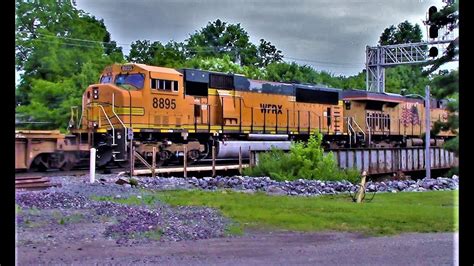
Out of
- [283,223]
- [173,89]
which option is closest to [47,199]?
[283,223]

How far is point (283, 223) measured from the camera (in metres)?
6.62

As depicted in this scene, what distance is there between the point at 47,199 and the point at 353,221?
13.6 ft

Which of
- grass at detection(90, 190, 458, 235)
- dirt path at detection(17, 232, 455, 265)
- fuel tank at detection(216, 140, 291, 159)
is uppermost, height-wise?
fuel tank at detection(216, 140, 291, 159)

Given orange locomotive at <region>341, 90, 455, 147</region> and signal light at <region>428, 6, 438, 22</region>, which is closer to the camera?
signal light at <region>428, 6, 438, 22</region>

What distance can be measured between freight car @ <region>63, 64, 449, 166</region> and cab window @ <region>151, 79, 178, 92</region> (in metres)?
0.03

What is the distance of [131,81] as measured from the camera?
55.0 feet

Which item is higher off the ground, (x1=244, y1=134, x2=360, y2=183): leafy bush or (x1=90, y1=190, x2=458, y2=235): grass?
(x1=244, y1=134, x2=360, y2=183): leafy bush

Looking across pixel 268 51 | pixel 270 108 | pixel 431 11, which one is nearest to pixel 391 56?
pixel 268 51

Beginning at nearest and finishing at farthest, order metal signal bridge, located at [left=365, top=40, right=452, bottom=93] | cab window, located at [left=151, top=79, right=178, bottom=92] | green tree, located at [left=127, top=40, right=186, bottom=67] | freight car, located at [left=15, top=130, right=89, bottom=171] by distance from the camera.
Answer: metal signal bridge, located at [left=365, top=40, right=452, bottom=93], freight car, located at [left=15, top=130, right=89, bottom=171], green tree, located at [left=127, top=40, right=186, bottom=67], cab window, located at [left=151, top=79, right=178, bottom=92]

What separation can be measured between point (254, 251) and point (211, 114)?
13.7 m

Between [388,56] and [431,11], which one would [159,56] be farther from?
[431,11]

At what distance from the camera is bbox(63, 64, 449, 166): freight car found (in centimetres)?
1608

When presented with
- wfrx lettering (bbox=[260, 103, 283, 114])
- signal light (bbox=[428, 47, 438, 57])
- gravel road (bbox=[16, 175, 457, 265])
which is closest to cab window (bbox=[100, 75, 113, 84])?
wfrx lettering (bbox=[260, 103, 283, 114])

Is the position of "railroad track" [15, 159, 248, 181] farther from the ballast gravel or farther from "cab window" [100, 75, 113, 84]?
"cab window" [100, 75, 113, 84]
